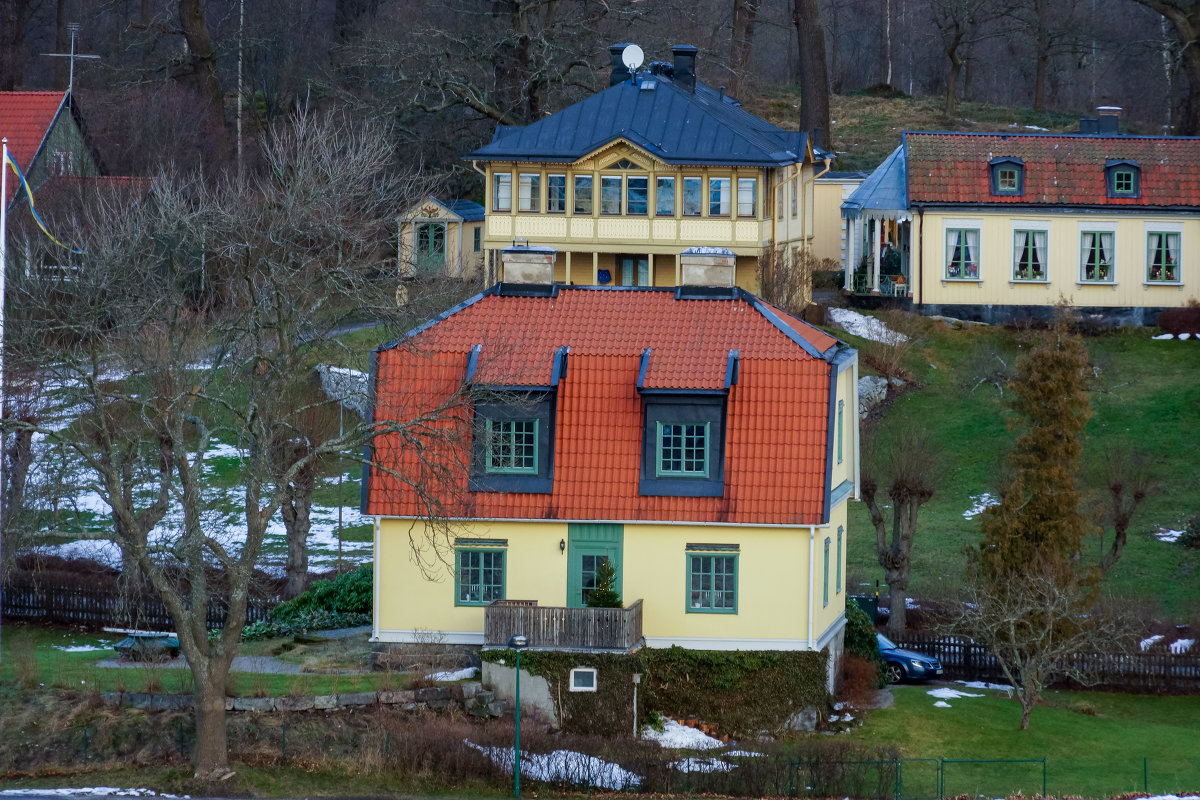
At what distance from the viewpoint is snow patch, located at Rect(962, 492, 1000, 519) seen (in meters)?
41.1

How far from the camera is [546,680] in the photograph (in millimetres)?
28266

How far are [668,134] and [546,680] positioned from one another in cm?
2545

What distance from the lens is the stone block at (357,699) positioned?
27.3m

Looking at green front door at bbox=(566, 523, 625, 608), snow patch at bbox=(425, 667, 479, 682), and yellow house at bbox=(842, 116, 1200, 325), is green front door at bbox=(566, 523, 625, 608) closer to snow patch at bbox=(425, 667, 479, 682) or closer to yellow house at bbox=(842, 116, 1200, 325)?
snow patch at bbox=(425, 667, 479, 682)

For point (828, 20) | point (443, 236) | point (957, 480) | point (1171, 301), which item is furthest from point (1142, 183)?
point (828, 20)

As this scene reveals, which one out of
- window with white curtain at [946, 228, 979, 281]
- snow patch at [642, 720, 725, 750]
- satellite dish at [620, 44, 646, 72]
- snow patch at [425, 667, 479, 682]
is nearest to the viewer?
snow patch at [642, 720, 725, 750]

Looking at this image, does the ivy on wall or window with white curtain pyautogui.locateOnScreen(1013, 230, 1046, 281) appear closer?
the ivy on wall

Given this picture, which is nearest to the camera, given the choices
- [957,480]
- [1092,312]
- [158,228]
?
[158,228]

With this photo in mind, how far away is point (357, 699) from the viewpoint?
27391mm

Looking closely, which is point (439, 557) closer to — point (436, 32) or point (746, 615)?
point (746, 615)

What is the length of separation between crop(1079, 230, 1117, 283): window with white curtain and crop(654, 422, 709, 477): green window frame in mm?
23619

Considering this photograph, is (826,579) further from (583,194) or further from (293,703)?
(583,194)

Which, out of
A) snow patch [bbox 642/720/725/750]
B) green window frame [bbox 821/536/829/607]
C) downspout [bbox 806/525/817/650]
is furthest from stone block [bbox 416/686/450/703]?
green window frame [bbox 821/536/829/607]

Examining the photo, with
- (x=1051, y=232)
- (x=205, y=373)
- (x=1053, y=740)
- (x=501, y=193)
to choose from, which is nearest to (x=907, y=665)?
(x=1053, y=740)
